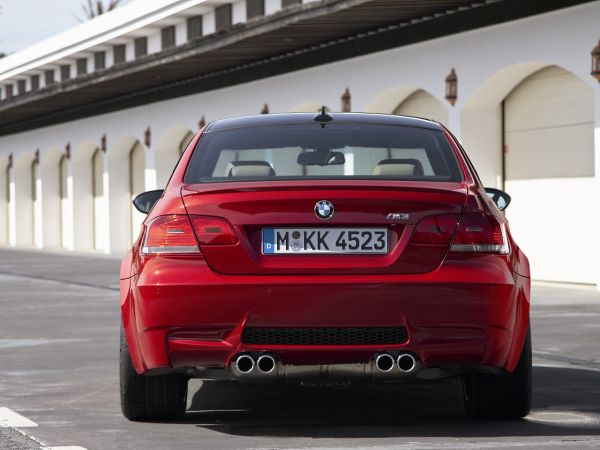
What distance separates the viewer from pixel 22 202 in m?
48.2

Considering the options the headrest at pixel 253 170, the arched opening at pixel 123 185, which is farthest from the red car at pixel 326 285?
the arched opening at pixel 123 185

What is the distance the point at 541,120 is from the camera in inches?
818

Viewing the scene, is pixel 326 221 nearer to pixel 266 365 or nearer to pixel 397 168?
pixel 266 365

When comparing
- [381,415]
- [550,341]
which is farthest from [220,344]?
[550,341]

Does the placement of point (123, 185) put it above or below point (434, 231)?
below

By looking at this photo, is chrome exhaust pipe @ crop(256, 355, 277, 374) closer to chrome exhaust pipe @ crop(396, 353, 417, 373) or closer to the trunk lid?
the trunk lid

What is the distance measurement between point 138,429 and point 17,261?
25.5 meters

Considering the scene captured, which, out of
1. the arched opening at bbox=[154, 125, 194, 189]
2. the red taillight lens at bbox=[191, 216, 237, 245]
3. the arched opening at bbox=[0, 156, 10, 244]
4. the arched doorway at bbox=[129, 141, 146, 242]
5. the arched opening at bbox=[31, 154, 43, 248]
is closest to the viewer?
the red taillight lens at bbox=[191, 216, 237, 245]

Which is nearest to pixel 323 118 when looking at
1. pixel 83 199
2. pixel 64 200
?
pixel 83 199

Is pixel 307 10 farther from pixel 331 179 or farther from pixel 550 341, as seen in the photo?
pixel 331 179

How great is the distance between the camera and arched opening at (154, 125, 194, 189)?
113 ft

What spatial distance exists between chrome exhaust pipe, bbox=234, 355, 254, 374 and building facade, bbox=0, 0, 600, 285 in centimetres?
1301

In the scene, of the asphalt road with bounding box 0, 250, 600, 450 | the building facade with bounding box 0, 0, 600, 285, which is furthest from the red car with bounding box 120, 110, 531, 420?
the building facade with bounding box 0, 0, 600, 285

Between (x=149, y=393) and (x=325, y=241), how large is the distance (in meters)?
1.24
